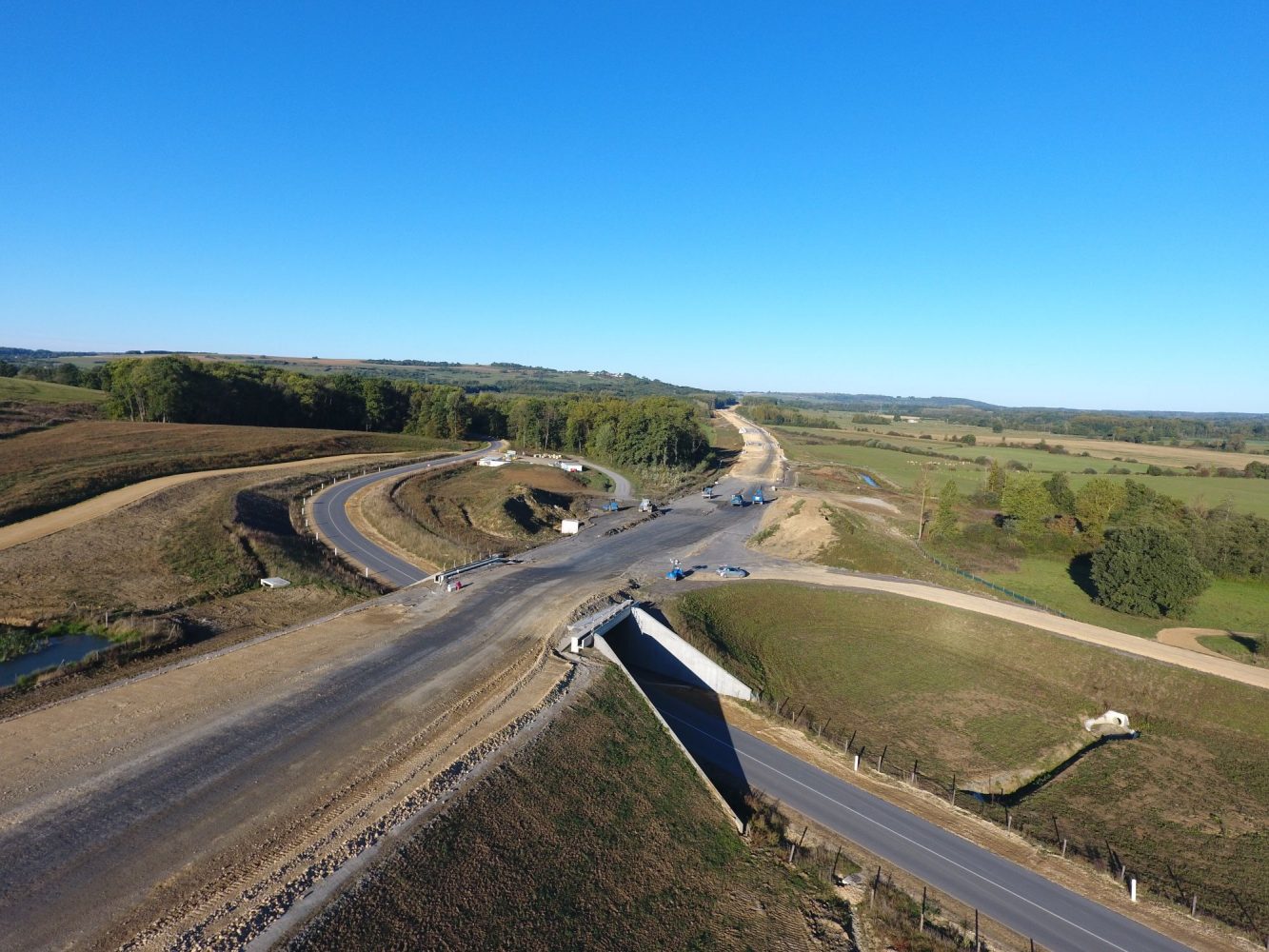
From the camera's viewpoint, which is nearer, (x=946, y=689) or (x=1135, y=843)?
(x=1135, y=843)

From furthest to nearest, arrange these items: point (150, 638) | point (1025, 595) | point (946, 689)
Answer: point (1025, 595)
point (946, 689)
point (150, 638)

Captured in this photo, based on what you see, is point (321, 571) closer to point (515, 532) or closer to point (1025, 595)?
point (515, 532)

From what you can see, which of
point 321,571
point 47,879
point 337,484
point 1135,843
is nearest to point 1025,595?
point 1135,843

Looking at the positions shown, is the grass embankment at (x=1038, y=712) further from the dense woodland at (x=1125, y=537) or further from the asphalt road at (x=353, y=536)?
the asphalt road at (x=353, y=536)

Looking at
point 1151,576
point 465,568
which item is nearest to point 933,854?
point 465,568

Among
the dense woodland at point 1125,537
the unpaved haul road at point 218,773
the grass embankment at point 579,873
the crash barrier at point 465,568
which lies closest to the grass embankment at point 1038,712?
the grass embankment at point 579,873

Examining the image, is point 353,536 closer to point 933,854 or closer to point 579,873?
point 579,873

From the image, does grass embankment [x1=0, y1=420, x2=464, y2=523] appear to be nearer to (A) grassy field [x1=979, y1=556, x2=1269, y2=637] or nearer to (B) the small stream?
(B) the small stream
